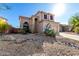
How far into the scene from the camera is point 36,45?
2.25 meters

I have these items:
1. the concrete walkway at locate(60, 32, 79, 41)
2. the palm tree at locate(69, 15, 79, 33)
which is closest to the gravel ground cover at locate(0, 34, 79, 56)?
the concrete walkway at locate(60, 32, 79, 41)

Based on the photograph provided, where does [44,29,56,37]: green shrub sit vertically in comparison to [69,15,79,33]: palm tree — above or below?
below

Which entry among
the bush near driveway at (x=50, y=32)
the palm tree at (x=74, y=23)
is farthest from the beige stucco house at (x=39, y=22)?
the palm tree at (x=74, y=23)

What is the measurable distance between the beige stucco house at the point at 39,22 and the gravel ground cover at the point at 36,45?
0.09m

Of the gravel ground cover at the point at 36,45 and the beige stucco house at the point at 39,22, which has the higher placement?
the beige stucco house at the point at 39,22

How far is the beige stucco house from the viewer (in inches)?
90.0

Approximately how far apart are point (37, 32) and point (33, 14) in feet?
0.74

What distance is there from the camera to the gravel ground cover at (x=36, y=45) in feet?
7.27

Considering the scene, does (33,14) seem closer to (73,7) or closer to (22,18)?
(22,18)

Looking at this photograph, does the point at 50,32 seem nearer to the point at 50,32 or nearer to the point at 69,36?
the point at 50,32

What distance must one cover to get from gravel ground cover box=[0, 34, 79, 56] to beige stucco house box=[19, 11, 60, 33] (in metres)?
0.09

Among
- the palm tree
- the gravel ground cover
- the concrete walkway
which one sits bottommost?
the gravel ground cover

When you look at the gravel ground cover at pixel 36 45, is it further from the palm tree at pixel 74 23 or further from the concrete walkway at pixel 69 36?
the palm tree at pixel 74 23

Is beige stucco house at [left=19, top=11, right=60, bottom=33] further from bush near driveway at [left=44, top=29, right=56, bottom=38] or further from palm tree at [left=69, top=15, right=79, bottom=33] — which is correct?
palm tree at [left=69, top=15, right=79, bottom=33]
